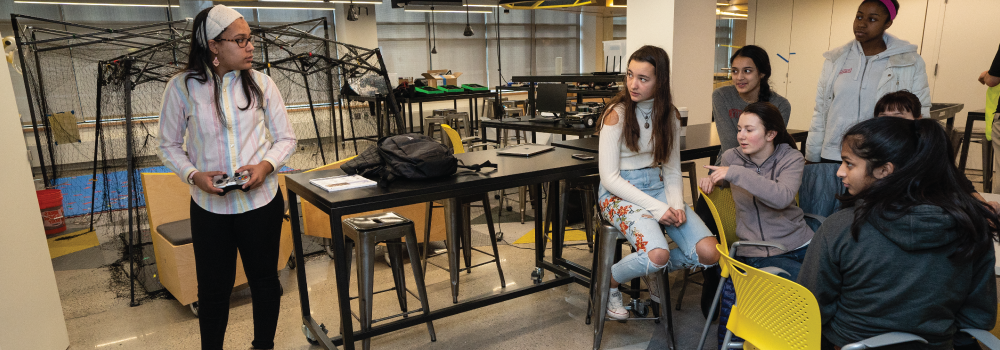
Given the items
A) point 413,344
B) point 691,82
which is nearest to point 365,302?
point 413,344

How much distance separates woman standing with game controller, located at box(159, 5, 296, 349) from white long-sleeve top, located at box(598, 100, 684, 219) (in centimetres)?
125

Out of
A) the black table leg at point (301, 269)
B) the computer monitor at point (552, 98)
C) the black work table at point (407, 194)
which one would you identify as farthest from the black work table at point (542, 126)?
the black table leg at point (301, 269)

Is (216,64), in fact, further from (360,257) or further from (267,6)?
(267,6)

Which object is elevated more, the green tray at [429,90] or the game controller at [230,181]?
the green tray at [429,90]

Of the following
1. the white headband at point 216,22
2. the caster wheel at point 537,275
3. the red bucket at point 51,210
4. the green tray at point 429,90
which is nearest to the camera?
the white headband at point 216,22

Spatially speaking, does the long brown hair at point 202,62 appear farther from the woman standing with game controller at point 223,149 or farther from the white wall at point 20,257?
the white wall at point 20,257

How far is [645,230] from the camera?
2258 millimetres

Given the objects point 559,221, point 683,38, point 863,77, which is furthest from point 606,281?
point 683,38

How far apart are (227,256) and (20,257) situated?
0.88 m

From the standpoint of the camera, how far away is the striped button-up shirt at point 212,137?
200 centimetres

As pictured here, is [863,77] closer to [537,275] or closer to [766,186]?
[766,186]

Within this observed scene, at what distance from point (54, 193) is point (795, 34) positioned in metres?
7.79

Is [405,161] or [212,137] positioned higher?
[212,137]

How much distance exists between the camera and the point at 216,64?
2.01 metres
